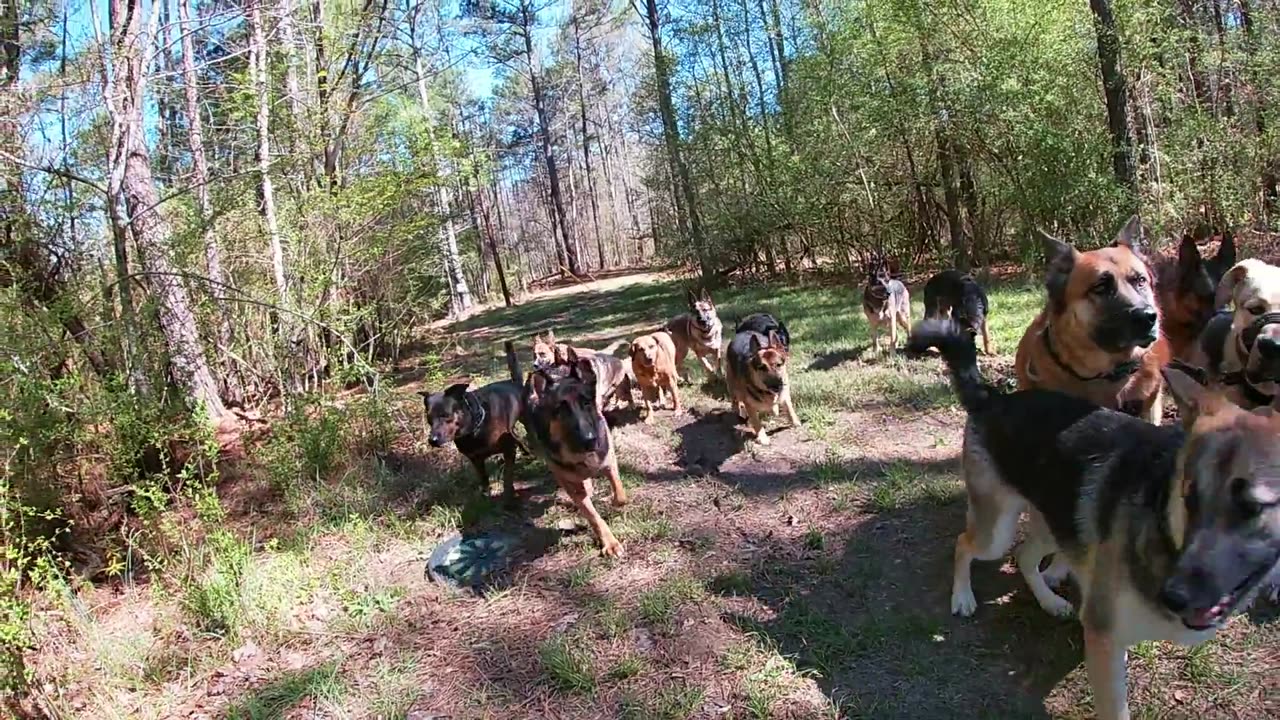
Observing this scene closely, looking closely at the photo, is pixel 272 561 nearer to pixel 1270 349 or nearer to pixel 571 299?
pixel 1270 349

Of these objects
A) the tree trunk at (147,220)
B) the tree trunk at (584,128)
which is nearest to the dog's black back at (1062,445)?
the tree trunk at (147,220)

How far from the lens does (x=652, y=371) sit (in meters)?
8.09

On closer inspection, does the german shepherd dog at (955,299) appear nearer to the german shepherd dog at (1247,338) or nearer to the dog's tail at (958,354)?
the german shepherd dog at (1247,338)

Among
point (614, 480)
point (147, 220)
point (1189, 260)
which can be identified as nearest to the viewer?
point (1189, 260)

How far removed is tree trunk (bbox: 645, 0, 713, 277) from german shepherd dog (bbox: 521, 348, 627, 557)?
14.5 meters

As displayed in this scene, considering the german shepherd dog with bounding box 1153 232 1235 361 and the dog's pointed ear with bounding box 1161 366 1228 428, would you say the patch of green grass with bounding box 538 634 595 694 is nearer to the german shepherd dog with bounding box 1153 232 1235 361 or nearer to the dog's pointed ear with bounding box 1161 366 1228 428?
the dog's pointed ear with bounding box 1161 366 1228 428

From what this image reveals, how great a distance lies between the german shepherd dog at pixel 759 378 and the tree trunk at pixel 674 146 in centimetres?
1289

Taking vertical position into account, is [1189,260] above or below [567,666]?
above

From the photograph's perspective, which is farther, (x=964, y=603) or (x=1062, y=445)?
(x=964, y=603)

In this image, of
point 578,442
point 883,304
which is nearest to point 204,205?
point 578,442

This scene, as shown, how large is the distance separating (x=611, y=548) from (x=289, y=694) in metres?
2.17

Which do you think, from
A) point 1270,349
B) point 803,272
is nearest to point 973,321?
point 1270,349

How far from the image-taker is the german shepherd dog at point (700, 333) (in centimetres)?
900

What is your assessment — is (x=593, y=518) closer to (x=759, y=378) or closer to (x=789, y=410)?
(x=759, y=378)
